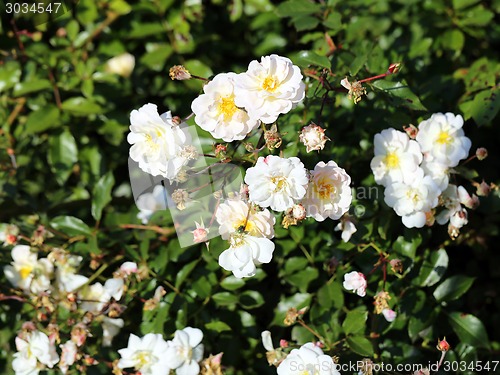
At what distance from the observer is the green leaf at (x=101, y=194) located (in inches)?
75.0

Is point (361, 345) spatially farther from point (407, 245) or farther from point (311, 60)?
point (311, 60)

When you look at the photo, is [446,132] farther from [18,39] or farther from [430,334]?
[18,39]

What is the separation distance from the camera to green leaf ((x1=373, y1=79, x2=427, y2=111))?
157 centimetres

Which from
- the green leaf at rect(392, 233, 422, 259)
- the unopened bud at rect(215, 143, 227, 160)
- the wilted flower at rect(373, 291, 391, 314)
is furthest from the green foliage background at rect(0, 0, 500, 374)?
the unopened bud at rect(215, 143, 227, 160)

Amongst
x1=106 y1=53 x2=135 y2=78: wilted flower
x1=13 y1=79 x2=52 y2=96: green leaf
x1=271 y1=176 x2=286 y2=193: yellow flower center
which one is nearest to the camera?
x1=271 y1=176 x2=286 y2=193: yellow flower center

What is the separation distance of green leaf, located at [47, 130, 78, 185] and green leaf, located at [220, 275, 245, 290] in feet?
2.30

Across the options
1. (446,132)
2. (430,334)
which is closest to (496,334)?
(430,334)

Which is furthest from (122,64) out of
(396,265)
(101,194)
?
(396,265)

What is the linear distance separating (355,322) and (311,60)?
68cm

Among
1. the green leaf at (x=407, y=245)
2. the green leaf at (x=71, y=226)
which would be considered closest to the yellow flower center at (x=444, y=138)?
the green leaf at (x=407, y=245)

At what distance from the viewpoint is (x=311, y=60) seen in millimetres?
1605

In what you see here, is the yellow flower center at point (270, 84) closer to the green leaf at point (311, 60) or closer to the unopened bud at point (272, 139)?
the unopened bud at point (272, 139)

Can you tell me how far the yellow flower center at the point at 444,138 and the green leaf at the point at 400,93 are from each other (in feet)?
0.29

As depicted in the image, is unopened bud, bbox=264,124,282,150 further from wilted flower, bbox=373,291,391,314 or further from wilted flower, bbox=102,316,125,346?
wilted flower, bbox=102,316,125,346
